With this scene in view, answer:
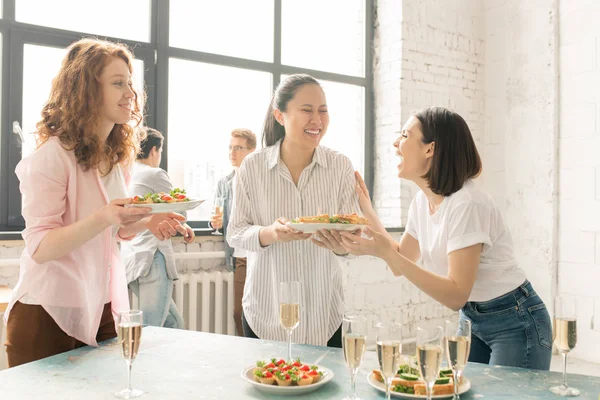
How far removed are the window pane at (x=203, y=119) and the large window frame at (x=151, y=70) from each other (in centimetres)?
8

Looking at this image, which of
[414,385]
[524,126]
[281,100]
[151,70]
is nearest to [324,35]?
[151,70]

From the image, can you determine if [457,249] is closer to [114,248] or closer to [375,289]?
[114,248]

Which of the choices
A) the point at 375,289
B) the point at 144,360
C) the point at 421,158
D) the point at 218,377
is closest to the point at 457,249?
the point at 421,158

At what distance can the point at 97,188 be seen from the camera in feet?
6.35

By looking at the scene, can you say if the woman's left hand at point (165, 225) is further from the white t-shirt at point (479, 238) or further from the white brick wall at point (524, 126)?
the white brick wall at point (524, 126)

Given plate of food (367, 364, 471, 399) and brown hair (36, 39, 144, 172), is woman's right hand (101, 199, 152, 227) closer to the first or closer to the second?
brown hair (36, 39, 144, 172)

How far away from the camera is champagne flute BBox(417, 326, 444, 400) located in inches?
47.3

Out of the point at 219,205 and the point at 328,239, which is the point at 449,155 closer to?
the point at 328,239

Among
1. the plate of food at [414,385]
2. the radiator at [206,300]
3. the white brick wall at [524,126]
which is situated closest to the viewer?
the plate of food at [414,385]

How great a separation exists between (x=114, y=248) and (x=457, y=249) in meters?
1.16

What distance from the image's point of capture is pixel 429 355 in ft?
3.94

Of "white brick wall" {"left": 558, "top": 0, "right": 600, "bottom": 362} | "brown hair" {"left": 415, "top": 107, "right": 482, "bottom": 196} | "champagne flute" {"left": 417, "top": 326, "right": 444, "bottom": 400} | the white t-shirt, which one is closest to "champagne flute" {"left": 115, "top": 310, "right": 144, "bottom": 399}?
"champagne flute" {"left": 417, "top": 326, "right": 444, "bottom": 400}

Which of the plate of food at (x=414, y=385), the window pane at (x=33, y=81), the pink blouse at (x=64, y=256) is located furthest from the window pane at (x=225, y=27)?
the plate of food at (x=414, y=385)

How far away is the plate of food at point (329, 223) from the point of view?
79.3 inches
